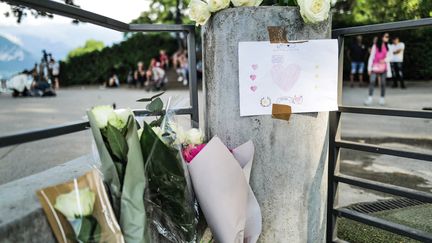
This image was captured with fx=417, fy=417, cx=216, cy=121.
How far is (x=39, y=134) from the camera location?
1627mm

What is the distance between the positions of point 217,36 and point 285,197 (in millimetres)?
957

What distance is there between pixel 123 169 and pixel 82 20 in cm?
79

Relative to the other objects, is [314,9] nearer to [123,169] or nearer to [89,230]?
[123,169]

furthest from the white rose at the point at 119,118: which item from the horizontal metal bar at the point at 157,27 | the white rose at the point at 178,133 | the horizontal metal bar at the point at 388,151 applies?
the horizontal metal bar at the point at 388,151

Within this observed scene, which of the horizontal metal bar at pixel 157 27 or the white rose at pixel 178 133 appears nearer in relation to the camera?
the white rose at pixel 178 133

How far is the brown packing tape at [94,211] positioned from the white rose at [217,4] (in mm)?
1070

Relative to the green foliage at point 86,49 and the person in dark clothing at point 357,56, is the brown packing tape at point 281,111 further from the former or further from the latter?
the green foliage at point 86,49

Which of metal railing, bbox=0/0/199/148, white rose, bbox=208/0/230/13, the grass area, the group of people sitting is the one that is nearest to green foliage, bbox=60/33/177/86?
the group of people sitting

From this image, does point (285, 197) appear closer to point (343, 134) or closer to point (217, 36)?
point (217, 36)

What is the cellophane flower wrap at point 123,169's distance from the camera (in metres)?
1.60

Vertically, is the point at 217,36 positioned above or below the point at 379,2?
below

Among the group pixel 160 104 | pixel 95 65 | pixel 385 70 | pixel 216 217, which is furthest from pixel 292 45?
pixel 95 65

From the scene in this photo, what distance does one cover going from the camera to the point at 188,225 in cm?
189

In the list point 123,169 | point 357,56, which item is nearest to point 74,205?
point 123,169
